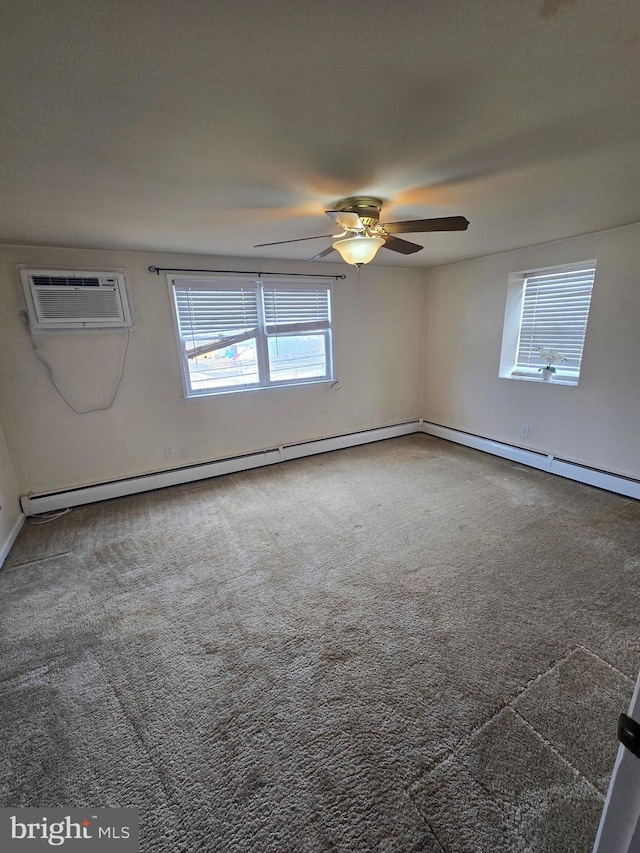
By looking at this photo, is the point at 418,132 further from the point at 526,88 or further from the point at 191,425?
the point at 191,425

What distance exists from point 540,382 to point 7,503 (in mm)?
4841

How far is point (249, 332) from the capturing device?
12.2ft

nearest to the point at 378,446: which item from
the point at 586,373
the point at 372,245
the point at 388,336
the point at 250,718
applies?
the point at 388,336

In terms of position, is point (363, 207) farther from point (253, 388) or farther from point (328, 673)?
point (328, 673)

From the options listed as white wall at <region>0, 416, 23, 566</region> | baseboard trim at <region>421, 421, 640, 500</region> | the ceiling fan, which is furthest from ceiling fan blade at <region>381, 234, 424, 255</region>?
white wall at <region>0, 416, 23, 566</region>

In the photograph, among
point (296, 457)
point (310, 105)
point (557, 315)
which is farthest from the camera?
point (296, 457)

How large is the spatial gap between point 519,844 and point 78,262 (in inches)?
162

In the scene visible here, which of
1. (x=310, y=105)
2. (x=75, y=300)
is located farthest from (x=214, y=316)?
(x=310, y=105)

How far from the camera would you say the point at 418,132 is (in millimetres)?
1306

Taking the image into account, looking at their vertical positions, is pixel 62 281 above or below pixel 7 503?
above

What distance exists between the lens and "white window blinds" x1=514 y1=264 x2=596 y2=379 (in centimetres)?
326

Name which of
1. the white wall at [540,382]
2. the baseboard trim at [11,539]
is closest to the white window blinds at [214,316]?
the baseboard trim at [11,539]

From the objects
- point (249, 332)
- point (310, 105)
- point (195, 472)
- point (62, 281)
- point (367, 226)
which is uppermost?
point (310, 105)

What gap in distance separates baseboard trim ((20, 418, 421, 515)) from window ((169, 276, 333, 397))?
0.76 meters
